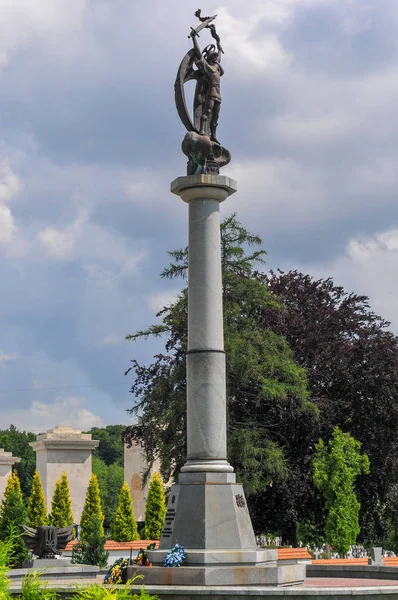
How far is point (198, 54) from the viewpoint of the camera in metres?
21.8

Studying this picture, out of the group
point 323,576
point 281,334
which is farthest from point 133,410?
point 323,576

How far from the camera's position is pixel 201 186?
67.7ft

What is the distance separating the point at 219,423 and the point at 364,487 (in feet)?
74.0

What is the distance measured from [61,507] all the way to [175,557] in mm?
26502

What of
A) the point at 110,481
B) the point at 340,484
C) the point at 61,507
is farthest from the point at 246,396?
the point at 110,481

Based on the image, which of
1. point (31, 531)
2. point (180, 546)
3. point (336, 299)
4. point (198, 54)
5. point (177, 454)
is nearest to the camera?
point (180, 546)

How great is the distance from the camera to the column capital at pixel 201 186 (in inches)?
812

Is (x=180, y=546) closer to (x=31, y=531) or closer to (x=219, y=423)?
(x=219, y=423)

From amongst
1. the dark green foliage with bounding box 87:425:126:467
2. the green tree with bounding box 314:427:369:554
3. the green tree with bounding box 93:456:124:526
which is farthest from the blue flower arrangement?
the dark green foliage with bounding box 87:425:126:467

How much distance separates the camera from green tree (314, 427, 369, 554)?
36.5m

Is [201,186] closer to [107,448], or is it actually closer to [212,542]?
[212,542]

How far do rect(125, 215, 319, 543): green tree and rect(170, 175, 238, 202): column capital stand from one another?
47.3 feet

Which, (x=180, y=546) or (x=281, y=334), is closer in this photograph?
(x=180, y=546)

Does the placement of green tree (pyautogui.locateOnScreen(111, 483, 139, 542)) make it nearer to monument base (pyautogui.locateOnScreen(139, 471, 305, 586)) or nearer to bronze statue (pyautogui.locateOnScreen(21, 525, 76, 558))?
bronze statue (pyautogui.locateOnScreen(21, 525, 76, 558))
